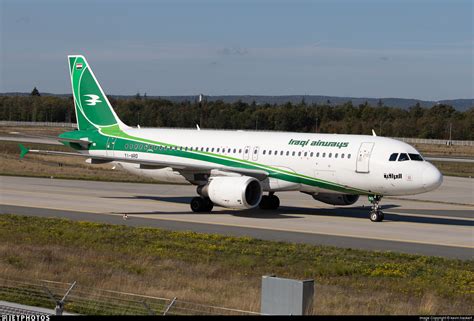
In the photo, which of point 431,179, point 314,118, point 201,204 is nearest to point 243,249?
point 431,179

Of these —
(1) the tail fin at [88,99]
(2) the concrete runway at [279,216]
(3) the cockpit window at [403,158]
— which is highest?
(1) the tail fin at [88,99]

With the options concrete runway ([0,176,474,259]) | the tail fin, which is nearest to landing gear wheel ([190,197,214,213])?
concrete runway ([0,176,474,259])

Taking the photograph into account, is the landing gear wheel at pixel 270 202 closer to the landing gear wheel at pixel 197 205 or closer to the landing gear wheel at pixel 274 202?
the landing gear wheel at pixel 274 202

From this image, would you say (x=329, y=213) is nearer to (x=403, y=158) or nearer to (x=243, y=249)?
(x=403, y=158)

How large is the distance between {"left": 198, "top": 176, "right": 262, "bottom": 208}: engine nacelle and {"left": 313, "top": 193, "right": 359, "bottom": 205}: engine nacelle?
4.37 meters

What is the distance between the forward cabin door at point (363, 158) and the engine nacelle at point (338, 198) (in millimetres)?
3618

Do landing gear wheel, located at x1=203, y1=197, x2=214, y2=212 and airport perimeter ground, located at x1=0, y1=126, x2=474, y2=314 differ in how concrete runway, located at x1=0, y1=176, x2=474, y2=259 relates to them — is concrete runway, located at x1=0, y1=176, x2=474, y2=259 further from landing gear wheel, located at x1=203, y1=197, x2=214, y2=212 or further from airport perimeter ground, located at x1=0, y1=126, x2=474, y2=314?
landing gear wheel, located at x1=203, y1=197, x2=214, y2=212

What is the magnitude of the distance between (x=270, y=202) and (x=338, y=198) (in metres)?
3.50

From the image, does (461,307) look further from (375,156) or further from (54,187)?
(54,187)

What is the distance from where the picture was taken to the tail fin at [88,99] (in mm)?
48062

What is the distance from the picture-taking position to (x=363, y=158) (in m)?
38.5

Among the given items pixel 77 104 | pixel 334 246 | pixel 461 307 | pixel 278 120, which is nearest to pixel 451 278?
pixel 461 307

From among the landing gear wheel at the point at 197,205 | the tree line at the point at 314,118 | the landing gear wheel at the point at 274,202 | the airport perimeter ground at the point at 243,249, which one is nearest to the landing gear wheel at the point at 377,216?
the airport perimeter ground at the point at 243,249

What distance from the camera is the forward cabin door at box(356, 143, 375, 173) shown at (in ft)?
126
